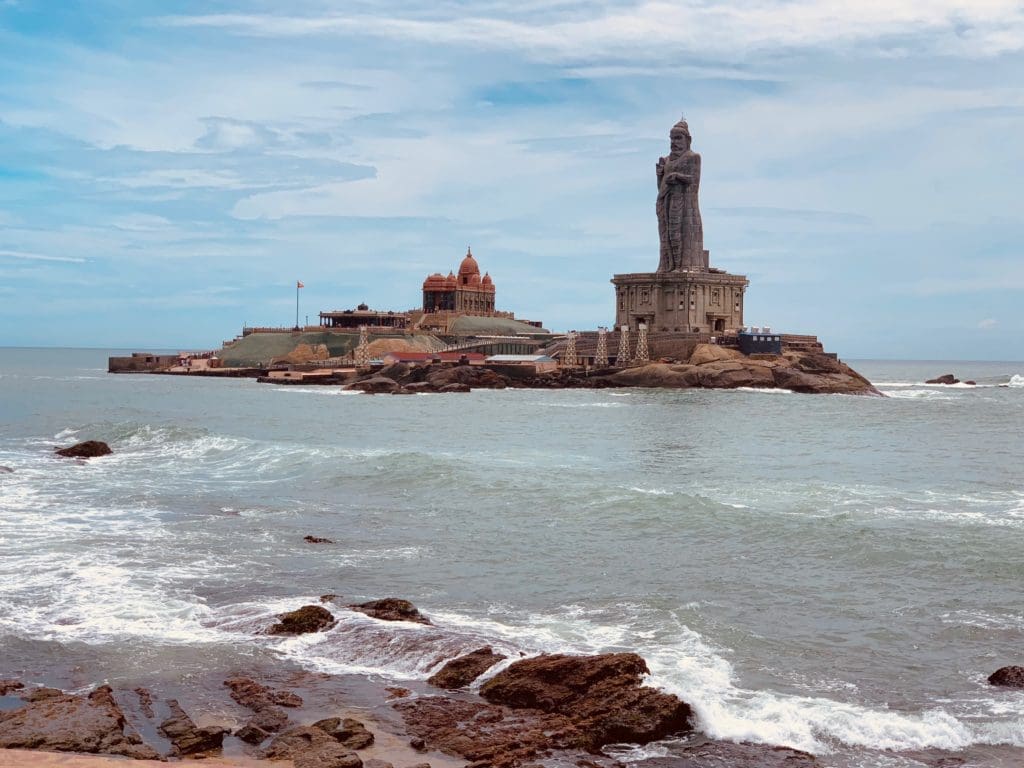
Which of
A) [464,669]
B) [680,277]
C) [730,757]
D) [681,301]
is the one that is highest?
[680,277]

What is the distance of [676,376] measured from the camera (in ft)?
325

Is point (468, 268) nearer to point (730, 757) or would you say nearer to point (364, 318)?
point (364, 318)

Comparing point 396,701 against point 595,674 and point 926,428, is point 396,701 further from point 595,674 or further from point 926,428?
point 926,428

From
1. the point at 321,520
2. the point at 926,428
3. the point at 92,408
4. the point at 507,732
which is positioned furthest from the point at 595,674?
the point at 92,408

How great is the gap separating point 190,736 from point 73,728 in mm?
1329

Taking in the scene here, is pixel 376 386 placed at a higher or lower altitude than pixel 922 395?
higher

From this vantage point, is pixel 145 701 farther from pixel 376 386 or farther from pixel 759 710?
pixel 376 386

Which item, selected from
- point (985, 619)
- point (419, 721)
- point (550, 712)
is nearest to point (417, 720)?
point (419, 721)

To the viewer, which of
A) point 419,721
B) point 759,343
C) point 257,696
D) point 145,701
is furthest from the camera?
point 759,343

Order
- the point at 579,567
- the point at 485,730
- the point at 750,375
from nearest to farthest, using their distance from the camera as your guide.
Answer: the point at 485,730
the point at 579,567
the point at 750,375

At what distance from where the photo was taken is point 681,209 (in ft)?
379

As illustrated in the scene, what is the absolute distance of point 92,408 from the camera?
229 ft

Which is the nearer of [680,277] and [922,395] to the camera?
[922,395]

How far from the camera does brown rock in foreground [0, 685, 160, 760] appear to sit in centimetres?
1254
